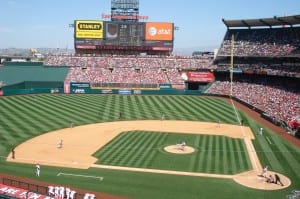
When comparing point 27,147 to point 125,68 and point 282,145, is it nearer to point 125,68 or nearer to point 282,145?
point 282,145

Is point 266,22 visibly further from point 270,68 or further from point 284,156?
point 284,156

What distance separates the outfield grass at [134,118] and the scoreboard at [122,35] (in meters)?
15.9

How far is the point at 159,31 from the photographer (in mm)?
80438

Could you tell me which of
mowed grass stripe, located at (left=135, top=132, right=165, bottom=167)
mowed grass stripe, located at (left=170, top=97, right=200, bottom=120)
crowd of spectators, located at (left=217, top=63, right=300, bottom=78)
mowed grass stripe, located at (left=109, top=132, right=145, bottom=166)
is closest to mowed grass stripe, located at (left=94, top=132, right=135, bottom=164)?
mowed grass stripe, located at (left=109, top=132, right=145, bottom=166)

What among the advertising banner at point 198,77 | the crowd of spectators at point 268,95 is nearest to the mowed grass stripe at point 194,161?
the crowd of spectators at point 268,95

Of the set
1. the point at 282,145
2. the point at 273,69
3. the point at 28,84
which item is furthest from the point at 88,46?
the point at 282,145

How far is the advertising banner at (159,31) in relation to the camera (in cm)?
8006

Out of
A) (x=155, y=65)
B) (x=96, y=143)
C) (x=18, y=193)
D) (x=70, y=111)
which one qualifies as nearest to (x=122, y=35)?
(x=155, y=65)

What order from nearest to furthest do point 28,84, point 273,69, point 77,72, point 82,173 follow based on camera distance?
point 82,173 → point 273,69 → point 28,84 → point 77,72

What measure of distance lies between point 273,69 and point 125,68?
103 feet

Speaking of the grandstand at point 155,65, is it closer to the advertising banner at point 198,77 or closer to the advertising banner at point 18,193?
the advertising banner at point 198,77

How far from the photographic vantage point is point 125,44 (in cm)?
8056

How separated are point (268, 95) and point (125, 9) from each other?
39.7 m

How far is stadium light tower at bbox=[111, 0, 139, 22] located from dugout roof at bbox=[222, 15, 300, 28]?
1971 centimetres
